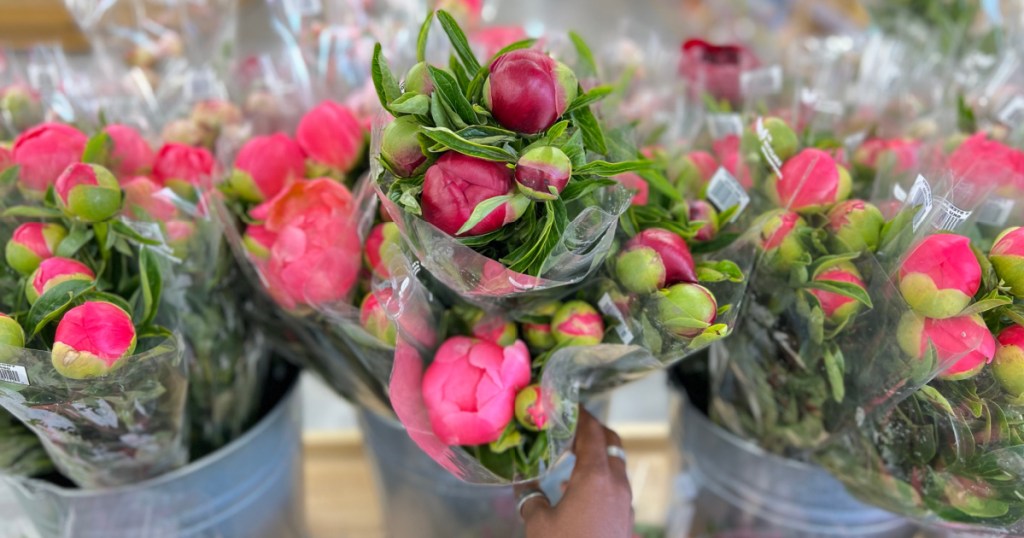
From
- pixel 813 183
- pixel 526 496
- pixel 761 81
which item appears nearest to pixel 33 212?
pixel 526 496

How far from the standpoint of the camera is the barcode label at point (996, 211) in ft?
1.49

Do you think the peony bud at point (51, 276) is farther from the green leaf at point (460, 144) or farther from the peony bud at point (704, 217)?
the peony bud at point (704, 217)

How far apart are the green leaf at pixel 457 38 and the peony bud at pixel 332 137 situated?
0.14 m

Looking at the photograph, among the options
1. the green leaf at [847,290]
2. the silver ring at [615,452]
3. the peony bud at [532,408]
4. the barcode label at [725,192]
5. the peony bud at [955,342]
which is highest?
the barcode label at [725,192]

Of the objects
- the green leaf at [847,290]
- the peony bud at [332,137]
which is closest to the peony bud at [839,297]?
the green leaf at [847,290]

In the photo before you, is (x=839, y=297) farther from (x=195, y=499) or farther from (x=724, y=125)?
(x=195, y=499)

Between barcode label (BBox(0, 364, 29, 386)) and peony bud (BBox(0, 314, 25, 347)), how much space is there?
0.04ft

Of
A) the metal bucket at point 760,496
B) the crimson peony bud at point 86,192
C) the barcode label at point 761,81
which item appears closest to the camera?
the crimson peony bud at point 86,192

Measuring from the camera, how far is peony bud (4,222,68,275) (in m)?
0.42

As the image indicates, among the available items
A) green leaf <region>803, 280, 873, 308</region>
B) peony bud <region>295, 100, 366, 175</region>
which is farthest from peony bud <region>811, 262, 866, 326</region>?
peony bud <region>295, 100, 366, 175</region>

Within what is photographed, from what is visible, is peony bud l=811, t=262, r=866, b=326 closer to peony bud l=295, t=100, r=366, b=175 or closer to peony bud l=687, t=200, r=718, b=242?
peony bud l=687, t=200, r=718, b=242

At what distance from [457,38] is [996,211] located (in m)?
0.37

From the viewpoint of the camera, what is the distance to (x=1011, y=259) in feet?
1.23

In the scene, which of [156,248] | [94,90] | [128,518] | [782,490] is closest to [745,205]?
[782,490]
